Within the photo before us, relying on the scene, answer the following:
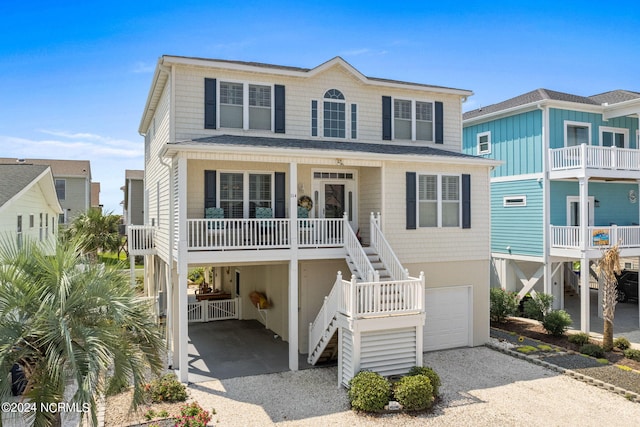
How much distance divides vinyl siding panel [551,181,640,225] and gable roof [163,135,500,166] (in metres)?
5.44

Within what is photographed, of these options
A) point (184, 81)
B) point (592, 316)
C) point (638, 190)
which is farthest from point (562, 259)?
point (184, 81)

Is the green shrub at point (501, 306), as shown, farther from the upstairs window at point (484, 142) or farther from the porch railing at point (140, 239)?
the porch railing at point (140, 239)

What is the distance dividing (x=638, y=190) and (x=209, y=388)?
68.6ft

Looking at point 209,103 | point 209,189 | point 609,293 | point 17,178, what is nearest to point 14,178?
point 17,178

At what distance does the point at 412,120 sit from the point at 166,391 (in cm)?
1196

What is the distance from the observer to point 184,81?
1352 centimetres

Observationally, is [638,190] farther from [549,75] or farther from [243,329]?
[243,329]

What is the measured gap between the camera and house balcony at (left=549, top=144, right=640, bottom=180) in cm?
1684

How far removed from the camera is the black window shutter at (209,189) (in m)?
13.3

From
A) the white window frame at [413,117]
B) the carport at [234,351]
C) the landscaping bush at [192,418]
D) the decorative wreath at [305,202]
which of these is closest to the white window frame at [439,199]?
the white window frame at [413,117]

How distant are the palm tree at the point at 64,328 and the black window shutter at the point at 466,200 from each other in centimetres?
Answer: 1112

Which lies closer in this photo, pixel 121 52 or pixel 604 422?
pixel 604 422

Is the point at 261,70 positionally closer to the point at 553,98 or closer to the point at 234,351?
the point at 234,351

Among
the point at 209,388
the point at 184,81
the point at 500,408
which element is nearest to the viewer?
the point at 500,408
